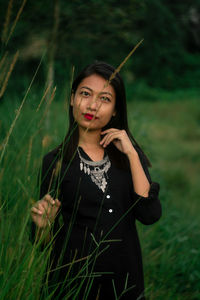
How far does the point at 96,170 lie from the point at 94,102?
284 mm

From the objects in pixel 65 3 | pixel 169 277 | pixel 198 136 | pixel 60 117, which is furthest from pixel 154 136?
pixel 169 277

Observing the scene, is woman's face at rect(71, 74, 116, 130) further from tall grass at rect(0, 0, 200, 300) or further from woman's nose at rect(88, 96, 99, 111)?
tall grass at rect(0, 0, 200, 300)

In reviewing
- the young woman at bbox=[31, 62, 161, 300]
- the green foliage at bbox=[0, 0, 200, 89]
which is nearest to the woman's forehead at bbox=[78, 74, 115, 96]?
the young woman at bbox=[31, 62, 161, 300]

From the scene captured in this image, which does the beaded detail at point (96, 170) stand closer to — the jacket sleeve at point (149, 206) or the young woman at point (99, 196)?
the young woman at point (99, 196)

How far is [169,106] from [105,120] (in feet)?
36.6

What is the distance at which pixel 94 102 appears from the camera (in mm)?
1527

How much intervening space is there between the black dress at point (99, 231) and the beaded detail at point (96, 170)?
1 centimetres

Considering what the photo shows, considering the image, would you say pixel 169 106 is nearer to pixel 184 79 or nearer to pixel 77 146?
pixel 184 79

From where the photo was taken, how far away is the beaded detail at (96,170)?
1556mm

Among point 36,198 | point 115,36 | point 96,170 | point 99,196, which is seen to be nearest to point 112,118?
point 96,170

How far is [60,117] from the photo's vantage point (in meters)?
4.60

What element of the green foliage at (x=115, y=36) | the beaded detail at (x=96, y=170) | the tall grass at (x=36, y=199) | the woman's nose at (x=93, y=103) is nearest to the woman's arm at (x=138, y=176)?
the beaded detail at (x=96, y=170)

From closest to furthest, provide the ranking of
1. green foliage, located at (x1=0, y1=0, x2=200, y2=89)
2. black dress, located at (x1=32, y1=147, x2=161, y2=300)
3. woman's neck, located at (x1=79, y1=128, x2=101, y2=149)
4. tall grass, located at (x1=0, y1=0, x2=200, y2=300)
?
tall grass, located at (x1=0, y1=0, x2=200, y2=300) < black dress, located at (x1=32, y1=147, x2=161, y2=300) < woman's neck, located at (x1=79, y1=128, x2=101, y2=149) < green foliage, located at (x1=0, y1=0, x2=200, y2=89)

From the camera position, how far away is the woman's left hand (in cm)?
158
